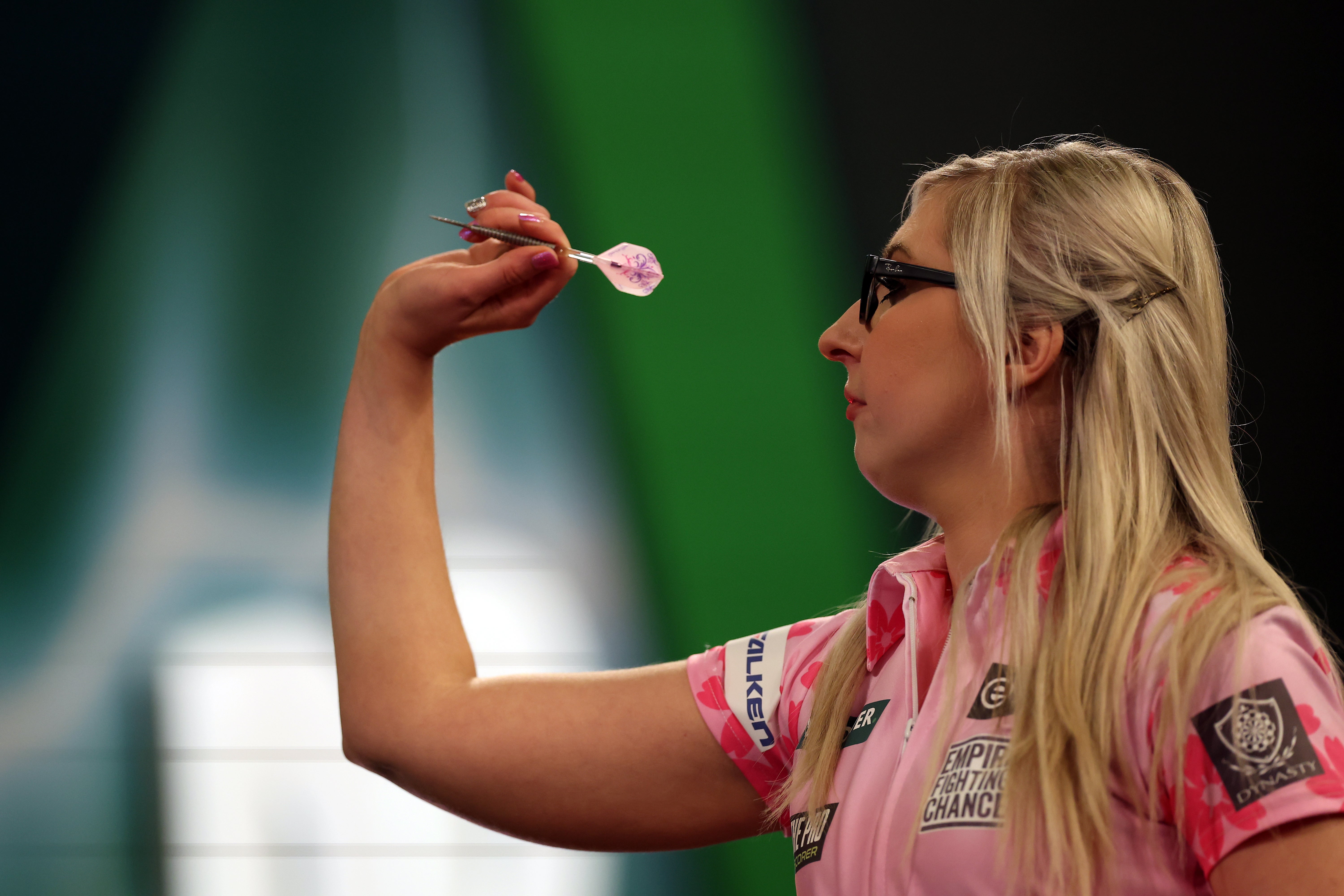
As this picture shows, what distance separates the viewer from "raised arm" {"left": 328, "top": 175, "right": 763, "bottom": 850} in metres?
0.99

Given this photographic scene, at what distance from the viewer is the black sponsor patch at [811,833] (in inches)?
33.5

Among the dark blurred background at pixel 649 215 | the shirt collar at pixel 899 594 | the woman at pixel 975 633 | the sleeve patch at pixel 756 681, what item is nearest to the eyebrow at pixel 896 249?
the woman at pixel 975 633

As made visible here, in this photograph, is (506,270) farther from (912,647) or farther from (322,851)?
(322,851)

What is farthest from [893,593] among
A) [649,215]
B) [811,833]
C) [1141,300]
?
[649,215]

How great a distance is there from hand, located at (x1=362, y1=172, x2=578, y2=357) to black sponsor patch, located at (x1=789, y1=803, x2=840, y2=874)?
0.50 m

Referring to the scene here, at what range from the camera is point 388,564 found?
3.34ft

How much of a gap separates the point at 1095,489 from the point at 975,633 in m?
0.14

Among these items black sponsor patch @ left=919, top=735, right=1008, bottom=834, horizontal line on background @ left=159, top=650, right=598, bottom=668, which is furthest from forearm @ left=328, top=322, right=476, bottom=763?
horizontal line on background @ left=159, top=650, right=598, bottom=668

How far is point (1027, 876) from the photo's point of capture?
703 mm

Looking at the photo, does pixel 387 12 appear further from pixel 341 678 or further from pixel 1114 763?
pixel 1114 763

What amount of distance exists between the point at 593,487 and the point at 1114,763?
3.98 feet

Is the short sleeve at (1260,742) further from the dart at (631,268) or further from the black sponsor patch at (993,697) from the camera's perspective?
the dart at (631,268)

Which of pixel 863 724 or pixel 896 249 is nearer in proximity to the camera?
pixel 863 724

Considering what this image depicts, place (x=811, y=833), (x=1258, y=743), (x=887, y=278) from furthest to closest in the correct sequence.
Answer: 1. (x=887, y=278)
2. (x=811, y=833)
3. (x=1258, y=743)
